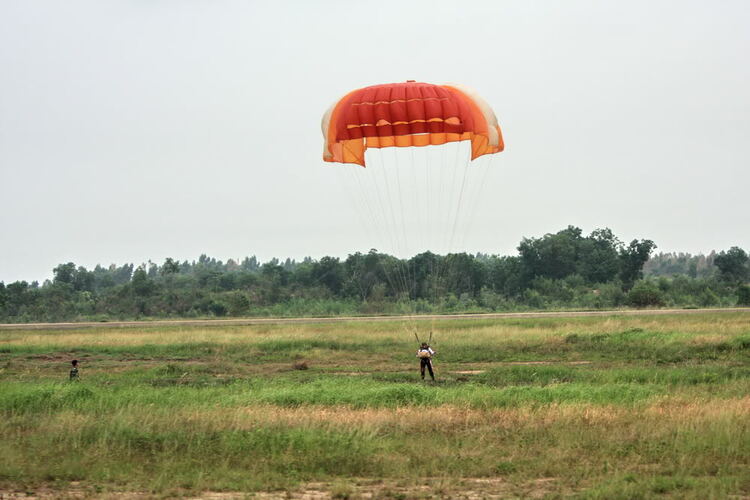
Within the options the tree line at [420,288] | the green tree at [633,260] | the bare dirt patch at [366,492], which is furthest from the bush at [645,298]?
the bare dirt patch at [366,492]

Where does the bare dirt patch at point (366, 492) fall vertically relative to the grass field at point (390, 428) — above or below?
below

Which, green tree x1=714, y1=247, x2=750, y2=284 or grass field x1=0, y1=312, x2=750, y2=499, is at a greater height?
green tree x1=714, y1=247, x2=750, y2=284

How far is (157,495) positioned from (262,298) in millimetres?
73134

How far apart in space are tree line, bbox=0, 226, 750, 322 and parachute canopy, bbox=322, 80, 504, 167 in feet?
114

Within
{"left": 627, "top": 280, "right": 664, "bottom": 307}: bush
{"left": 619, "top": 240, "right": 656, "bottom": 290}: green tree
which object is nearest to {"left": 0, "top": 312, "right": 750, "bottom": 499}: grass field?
{"left": 627, "top": 280, "right": 664, "bottom": 307}: bush

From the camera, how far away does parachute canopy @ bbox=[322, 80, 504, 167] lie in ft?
73.4

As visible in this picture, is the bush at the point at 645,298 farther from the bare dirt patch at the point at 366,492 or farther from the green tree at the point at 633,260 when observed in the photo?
the bare dirt patch at the point at 366,492

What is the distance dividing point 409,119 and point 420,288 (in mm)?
53012

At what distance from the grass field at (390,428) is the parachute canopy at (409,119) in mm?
6530

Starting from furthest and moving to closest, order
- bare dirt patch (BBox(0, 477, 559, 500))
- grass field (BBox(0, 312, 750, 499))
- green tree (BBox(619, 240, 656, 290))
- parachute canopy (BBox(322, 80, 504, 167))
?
green tree (BBox(619, 240, 656, 290)), parachute canopy (BBox(322, 80, 504, 167)), grass field (BBox(0, 312, 750, 499)), bare dirt patch (BBox(0, 477, 559, 500))

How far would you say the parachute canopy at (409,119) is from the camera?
22.4 metres

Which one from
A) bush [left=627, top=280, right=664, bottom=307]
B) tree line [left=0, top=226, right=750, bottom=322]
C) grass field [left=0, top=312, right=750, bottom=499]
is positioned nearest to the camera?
grass field [left=0, top=312, right=750, bottom=499]

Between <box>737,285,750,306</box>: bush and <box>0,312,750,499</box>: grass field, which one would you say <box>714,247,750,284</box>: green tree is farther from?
<box>0,312,750,499</box>: grass field

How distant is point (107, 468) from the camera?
1221 centimetres
